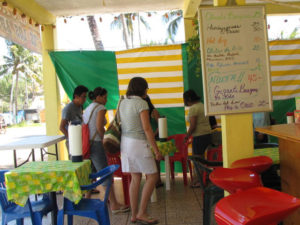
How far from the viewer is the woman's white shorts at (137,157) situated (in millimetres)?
3125

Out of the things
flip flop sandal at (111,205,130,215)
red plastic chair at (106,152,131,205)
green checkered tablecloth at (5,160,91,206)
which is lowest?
flip flop sandal at (111,205,130,215)

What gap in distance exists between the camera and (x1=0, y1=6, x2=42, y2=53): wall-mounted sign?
4.06m

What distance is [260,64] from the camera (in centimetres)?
245

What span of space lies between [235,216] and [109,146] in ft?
6.61

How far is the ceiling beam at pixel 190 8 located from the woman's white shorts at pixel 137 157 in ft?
9.13

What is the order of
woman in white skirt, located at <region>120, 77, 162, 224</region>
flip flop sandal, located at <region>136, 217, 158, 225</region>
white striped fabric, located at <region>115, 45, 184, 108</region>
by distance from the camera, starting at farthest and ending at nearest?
white striped fabric, located at <region>115, 45, 184, 108</region> < flip flop sandal, located at <region>136, 217, 158, 225</region> < woman in white skirt, located at <region>120, 77, 162, 224</region>

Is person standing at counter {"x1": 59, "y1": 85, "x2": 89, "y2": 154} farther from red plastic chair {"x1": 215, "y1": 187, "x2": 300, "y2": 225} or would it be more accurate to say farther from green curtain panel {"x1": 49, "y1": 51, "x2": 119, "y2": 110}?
red plastic chair {"x1": 215, "y1": 187, "x2": 300, "y2": 225}

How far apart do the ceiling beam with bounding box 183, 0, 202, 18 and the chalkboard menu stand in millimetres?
2613

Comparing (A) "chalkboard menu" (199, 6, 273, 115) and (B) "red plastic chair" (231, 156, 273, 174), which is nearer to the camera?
(B) "red plastic chair" (231, 156, 273, 174)

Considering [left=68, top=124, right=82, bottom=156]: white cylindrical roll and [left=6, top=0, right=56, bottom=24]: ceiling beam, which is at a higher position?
[left=6, top=0, right=56, bottom=24]: ceiling beam

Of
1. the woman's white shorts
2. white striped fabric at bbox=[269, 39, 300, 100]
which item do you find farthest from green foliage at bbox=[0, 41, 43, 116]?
the woman's white shorts

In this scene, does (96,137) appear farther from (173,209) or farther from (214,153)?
(214,153)

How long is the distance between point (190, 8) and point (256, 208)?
4312 mm

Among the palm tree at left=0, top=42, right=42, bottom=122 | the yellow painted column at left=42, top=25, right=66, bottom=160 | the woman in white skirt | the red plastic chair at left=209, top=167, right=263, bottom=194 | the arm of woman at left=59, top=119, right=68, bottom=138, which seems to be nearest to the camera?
the red plastic chair at left=209, top=167, right=263, bottom=194
